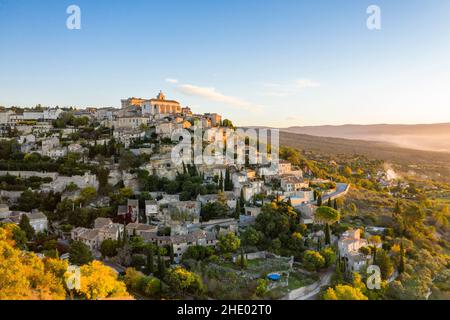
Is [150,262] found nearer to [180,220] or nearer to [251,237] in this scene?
[180,220]

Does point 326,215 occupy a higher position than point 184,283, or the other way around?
point 326,215

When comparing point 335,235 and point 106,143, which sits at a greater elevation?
point 106,143

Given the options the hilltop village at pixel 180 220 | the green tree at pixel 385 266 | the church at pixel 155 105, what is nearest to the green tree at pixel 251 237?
the hilltop village at pixel 180 220

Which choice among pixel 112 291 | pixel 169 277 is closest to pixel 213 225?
pixel 169 277

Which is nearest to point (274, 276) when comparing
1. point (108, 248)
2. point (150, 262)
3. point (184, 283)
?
point (184, 283)

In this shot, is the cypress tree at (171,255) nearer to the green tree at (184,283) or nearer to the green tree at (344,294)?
the green tree at (184,283)

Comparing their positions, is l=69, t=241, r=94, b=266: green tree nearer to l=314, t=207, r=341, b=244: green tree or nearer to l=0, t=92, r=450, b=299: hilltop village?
l=0, t=92, r=450, b=299: hilltop village

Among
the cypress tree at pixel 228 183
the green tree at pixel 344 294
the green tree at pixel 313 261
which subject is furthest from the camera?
the cypress tree at pixel 228 183
